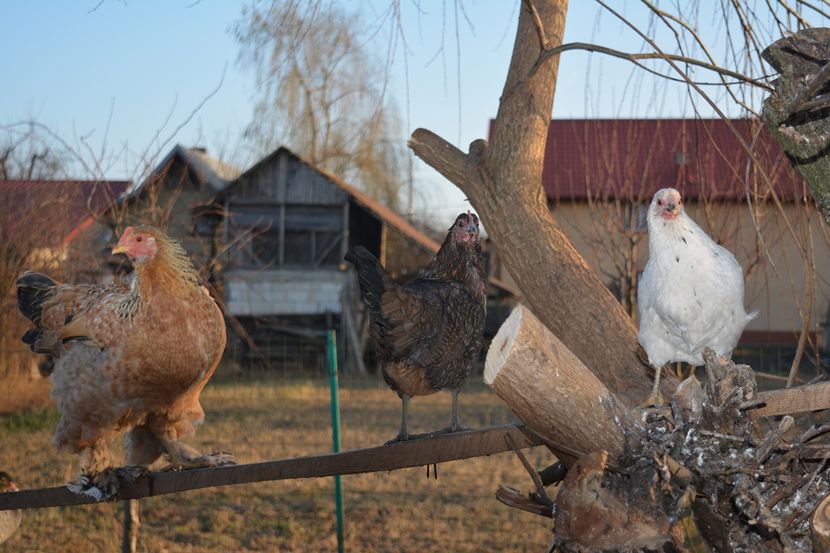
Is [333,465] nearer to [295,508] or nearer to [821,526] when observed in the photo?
[821,526]

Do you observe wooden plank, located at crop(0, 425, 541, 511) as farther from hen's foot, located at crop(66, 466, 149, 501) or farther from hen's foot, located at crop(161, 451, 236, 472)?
hen's foot, located at crop(161, 451, 236, 472)

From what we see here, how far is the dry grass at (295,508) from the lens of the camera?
636 centimetres

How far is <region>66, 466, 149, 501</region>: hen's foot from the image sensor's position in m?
4.39

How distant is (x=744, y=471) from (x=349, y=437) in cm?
793

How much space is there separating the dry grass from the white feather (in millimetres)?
2926

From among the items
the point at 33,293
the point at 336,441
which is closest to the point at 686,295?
the point at 336,441

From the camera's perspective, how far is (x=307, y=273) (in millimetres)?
18844

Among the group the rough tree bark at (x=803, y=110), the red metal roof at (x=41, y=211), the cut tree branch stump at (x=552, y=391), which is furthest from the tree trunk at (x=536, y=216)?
the red metal roof at (x=41, y=211)

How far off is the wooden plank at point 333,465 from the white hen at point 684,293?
0.81m

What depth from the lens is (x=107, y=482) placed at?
14.4 feet

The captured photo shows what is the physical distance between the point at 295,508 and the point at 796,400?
534 cm

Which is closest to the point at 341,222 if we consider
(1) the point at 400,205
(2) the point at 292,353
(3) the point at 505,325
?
(2) the point at 292,353

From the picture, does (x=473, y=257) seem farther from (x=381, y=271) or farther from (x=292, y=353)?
(x=292, y=353)

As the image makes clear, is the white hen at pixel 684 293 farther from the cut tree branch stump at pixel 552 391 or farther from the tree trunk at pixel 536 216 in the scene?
the cut tree branch stump at pixel 552 391
